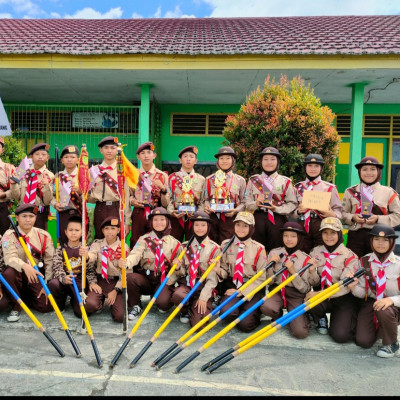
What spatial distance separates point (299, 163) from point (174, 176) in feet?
6.22

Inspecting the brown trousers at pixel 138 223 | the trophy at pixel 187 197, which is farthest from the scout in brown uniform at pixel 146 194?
the trophy at pixel 187 197

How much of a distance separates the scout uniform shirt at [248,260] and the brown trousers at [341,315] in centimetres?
74

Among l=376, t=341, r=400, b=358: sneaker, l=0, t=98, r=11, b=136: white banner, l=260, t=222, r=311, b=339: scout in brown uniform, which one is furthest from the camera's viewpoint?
l=0, t=98, r=11, b=136: white banner

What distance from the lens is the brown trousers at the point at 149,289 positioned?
462cm

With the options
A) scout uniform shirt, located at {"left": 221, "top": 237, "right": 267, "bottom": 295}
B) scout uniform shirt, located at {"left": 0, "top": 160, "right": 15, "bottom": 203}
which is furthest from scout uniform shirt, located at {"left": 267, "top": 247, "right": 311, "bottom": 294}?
scout uniform shirt, located at {"left": 0, "top": 160, "right": 15, "bottom": 203}

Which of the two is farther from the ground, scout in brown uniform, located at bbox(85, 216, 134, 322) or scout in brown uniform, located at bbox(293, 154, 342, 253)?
scout in brown uniform, located at bbox(293, 154, 342, 253)

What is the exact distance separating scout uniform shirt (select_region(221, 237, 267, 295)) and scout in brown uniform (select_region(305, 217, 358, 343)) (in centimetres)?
55

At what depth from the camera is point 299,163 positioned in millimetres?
5840

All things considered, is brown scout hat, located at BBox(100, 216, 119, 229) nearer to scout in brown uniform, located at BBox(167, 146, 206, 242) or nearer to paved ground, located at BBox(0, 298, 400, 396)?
scout in brown uniform, located at BBox(167, 146, 206, 242)

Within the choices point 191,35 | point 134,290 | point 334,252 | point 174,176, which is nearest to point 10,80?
point 191,35

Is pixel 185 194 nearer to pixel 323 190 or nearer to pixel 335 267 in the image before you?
pixel 323 190

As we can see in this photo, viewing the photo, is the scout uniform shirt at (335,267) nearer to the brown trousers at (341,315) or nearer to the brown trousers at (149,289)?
the brown trousers at (341,315)

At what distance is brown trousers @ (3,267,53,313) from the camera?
14.9ft

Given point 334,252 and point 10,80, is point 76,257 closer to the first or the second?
point 334,252
